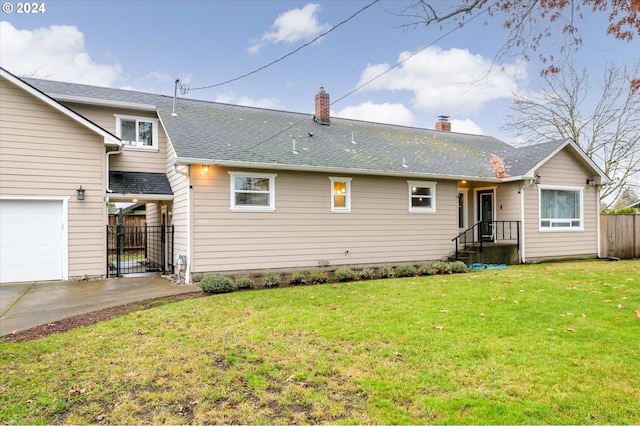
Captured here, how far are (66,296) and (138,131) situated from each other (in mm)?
6362

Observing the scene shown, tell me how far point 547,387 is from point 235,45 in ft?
45.3

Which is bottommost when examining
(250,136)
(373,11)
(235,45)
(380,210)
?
(380,210)

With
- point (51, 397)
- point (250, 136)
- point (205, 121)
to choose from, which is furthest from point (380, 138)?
point (51, 397)

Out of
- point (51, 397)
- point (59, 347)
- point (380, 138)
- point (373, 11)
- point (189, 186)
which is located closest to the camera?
point (51, 397)

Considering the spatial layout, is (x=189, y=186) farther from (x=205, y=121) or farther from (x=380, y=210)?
(x=380, y=210)

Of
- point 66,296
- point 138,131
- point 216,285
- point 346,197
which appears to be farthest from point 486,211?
point 66,296

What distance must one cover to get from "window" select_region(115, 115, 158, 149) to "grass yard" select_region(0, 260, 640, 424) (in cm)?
753

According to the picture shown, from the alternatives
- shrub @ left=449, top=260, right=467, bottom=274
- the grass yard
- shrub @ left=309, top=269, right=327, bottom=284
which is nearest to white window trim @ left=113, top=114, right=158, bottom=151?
shrub @ left=309, top=269, right=327, bottom=284

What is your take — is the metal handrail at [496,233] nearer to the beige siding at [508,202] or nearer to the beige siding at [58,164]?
the beige siding at [508,202]

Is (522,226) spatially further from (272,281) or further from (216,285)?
(216,285)

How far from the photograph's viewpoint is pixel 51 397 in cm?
356

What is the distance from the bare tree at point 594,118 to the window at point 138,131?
2150 centimetres

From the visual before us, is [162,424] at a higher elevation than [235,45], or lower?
lower

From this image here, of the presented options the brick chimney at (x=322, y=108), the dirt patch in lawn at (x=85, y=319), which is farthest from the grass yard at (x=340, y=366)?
the brick chimney at (x=322, y=108)
